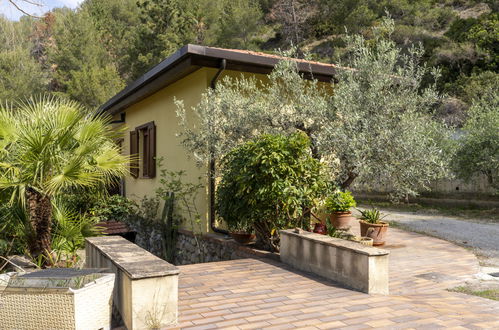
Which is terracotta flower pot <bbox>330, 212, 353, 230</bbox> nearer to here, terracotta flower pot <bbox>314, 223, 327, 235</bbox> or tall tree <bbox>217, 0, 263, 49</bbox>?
terracotta flower pot <bbox>314, 223, 327, 235</bbox>

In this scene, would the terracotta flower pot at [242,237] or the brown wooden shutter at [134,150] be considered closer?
the terracotta flower pot at [242,237]

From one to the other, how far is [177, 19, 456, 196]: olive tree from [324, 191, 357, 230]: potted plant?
0.87 metres

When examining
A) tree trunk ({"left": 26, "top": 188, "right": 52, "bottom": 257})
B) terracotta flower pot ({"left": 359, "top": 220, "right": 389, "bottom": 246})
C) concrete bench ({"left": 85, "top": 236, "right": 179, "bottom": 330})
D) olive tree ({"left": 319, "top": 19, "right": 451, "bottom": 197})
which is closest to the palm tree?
tree trunk ({"left": 26, "top": 188, "right": 52, "bottom": 257})

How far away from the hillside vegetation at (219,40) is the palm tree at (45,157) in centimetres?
1801

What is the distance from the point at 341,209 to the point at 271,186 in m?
2.68

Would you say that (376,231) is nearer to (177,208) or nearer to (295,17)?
(177,208)

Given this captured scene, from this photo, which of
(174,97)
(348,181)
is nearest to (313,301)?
(348,181)

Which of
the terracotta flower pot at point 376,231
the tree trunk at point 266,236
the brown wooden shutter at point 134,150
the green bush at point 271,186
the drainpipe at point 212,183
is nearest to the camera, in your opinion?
the green bush at point 271,186

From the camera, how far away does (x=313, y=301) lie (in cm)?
402

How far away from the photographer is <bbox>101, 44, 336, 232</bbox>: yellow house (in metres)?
7.04

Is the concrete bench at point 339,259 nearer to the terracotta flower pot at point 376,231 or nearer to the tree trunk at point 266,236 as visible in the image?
the tree trunk at point 266,236

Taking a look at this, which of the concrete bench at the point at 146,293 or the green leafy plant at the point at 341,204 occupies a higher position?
the green leafy plant at the point at 341,204

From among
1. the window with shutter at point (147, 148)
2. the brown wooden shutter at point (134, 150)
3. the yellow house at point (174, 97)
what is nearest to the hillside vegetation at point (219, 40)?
the brown wooden shutter at point (134, 150)

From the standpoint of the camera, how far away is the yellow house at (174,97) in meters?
7.04
